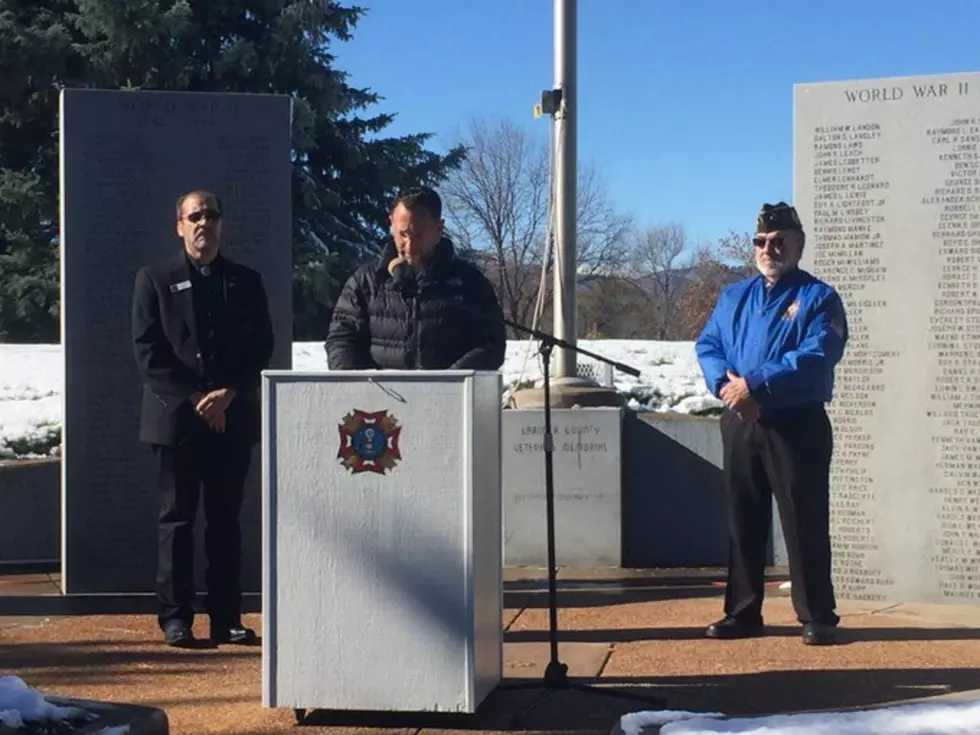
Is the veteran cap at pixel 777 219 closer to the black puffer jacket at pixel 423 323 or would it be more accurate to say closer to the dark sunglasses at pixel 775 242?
the dark sunglasses at pixel 775 242

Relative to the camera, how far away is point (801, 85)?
7.06m

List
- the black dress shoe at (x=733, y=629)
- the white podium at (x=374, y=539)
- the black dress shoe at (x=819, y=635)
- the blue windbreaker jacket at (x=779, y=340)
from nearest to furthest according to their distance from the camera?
1. the white podium at (x=374, y=539)
2. the blue windbreaker jacket at (x=779, y=340)
3. the black dress shoe at (x=819, y=635)
4. the black dress shoe at (x=733, y=629)

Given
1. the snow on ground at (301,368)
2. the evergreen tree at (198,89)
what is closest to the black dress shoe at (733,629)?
the snow on ground at (301,368)

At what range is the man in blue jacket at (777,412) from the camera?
5859 mm

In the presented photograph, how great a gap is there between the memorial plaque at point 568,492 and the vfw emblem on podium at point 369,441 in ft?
13.7

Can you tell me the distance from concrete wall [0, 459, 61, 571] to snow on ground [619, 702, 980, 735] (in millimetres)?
6285

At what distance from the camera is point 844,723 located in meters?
3.20

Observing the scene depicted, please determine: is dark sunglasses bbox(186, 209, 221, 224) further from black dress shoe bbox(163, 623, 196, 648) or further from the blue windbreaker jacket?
the blue windbreaker jacket

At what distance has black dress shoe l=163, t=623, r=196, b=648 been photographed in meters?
5.93

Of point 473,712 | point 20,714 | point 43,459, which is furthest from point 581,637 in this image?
point 43,459

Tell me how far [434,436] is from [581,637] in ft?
6.87

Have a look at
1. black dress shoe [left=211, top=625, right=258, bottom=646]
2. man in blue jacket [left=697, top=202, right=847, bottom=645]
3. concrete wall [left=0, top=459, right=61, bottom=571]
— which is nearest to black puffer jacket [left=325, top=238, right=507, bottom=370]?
man in blue jacket [left=697, top=202, right=847, bottom=645]

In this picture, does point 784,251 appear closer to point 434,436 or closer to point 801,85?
point 801,85

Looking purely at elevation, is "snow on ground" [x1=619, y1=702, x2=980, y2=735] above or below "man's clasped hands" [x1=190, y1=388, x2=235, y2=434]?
below
